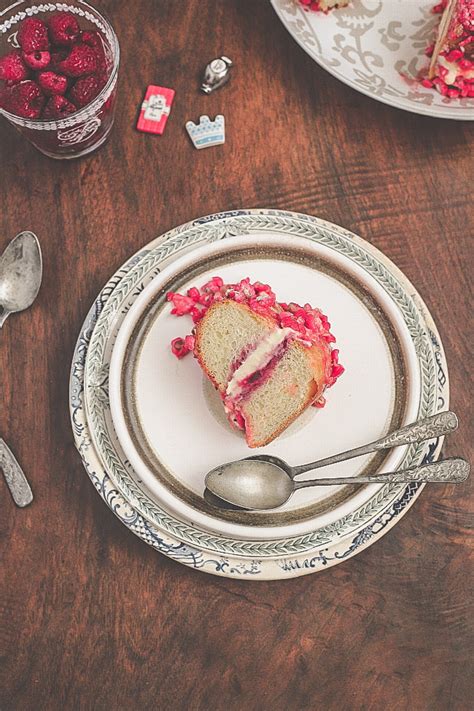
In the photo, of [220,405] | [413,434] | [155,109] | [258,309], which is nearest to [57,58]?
[155,109]

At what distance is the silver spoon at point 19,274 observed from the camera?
159cm

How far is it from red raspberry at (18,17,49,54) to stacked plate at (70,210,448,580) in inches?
19.0

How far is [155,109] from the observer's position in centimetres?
173

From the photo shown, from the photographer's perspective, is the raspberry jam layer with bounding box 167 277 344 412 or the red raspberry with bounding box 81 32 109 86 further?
the red raspberry with bounding box 81 32 109 86

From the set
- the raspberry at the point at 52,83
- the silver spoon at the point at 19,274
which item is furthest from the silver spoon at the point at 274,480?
the raspberry at the point at 52,83

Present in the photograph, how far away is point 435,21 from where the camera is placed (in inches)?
69.2

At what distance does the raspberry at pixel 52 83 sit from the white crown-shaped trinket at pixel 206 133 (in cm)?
31

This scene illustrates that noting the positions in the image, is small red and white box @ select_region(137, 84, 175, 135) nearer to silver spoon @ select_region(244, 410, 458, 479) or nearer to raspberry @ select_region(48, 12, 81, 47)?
raspberry @ select_region(48, 12, 81, 47)

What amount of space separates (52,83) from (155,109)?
276 millimetres

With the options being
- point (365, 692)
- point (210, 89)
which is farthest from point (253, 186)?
point (365, 692)

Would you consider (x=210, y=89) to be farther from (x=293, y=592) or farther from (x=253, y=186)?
(x=293, y=592)

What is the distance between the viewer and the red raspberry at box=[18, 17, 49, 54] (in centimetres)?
156

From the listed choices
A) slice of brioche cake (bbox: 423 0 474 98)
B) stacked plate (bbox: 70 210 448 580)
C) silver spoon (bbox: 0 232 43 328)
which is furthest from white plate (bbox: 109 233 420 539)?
slice of brioche cake (bbox: 423 0 474 98)

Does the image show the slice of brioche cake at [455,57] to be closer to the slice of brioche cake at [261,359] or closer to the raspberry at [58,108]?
the slice of brioche cake at [261,359]
